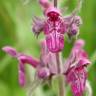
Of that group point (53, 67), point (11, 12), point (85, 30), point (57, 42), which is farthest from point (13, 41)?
point (57, 42)

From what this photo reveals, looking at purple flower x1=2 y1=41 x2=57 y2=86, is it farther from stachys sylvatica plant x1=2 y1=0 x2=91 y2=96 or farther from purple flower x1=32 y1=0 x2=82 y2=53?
purple flower x1=32 y1=0 x2=82 y2=53

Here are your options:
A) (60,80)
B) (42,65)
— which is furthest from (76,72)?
(42,65)

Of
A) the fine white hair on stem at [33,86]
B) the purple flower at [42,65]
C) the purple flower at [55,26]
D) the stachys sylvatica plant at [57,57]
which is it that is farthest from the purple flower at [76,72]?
the purple flower at [55,26]

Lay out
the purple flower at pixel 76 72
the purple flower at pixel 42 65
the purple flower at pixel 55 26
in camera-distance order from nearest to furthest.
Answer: the purple flower at pixel 55 26, the purple flower at pixel 76 72, the purple flower at pixel 42 65

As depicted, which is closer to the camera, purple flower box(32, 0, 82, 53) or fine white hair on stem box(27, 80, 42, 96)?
purple flower box(32, 0, 82, 53)

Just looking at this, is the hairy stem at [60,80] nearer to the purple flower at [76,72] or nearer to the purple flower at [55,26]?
the purple flower at [76,72]

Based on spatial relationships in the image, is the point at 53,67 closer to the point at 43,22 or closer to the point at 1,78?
the point at 43,22

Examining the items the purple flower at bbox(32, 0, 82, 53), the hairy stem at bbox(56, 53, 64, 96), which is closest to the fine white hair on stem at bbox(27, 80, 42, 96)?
the hairy stem at bbox(56, 53, 64, 96)
